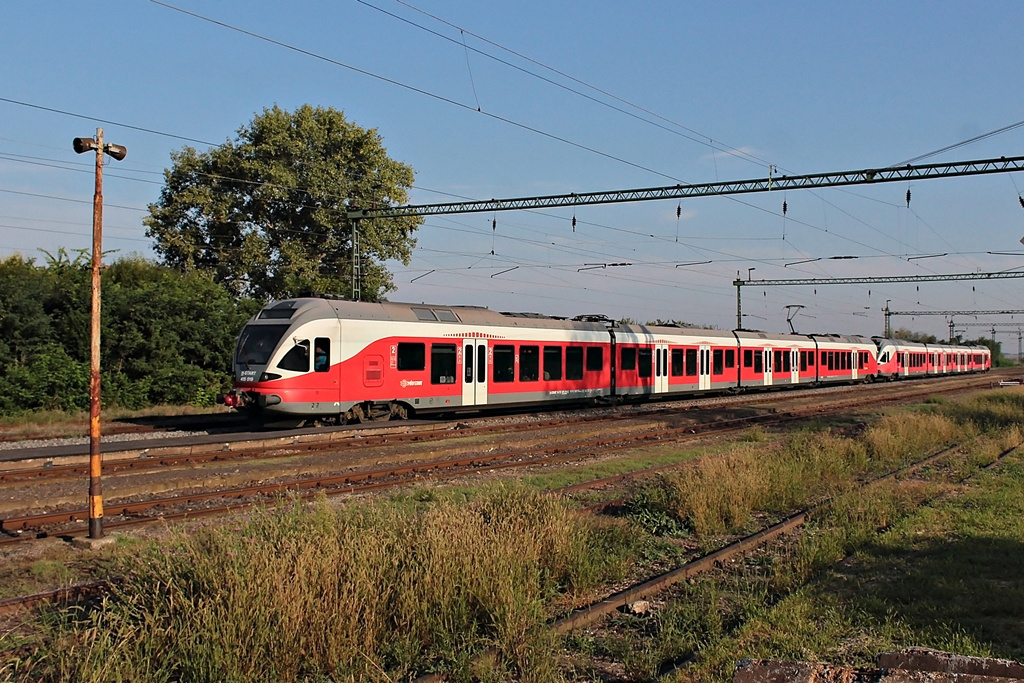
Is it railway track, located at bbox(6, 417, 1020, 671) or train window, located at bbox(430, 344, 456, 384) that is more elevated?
train window, located at bbox(430, 344, 456, 384)

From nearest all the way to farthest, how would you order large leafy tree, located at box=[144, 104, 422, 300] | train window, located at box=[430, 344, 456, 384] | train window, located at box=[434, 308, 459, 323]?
train window, located at box=[430, 344, 456, 384], train window, located at box=[434, 308, 459, 323], large leafy tree, located at box=[144, 104, 422, 300]

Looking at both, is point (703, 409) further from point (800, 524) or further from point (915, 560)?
point (915, 560)

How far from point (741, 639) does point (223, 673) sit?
11.4 feet

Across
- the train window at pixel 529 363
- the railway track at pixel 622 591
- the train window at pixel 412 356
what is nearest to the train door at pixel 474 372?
the train window at pixel 412 356

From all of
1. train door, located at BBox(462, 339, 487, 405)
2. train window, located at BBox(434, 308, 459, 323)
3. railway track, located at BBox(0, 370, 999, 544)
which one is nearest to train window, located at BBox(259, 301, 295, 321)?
railway track, located at BBox(0, 370, 999, 544)

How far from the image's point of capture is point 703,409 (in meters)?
28.6

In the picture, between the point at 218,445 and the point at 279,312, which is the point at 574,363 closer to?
the point at 279,312

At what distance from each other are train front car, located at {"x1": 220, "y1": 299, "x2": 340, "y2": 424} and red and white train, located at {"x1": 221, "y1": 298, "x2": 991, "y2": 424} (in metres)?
0.02

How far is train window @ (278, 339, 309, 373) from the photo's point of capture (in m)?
18.3

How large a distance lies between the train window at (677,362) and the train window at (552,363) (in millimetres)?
7934

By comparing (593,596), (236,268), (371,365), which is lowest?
(593,596)

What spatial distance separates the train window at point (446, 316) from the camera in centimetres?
2210

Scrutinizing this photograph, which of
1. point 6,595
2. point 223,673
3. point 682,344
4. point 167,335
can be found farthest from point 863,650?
point 682,344

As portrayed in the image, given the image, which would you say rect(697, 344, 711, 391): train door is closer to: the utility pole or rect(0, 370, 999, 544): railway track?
rect(0, 370, 999, 544): railway track
